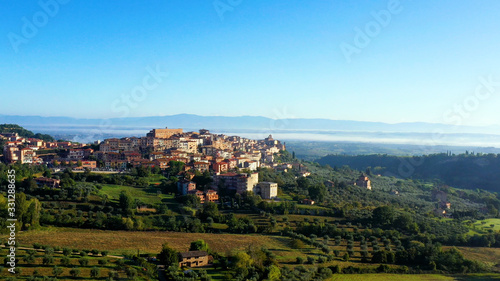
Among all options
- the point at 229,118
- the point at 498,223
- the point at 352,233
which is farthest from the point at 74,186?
the point at 229,118

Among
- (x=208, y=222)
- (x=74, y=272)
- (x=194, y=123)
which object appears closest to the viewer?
(x=74, y=272)

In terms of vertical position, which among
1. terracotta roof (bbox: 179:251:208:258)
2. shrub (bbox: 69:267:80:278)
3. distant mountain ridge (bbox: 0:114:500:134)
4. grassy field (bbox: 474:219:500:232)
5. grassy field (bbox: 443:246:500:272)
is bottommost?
grassy field (bbox: 474:219:500:232)

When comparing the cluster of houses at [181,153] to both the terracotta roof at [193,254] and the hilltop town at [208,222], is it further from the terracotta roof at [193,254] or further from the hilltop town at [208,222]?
the terracotta roof at [193,254]

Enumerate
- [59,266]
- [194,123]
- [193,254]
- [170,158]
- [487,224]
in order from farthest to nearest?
[194,123]
[170,158]
[487,224]
[193,254]
[59,266]

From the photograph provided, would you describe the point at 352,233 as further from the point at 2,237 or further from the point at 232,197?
the point at 2,237

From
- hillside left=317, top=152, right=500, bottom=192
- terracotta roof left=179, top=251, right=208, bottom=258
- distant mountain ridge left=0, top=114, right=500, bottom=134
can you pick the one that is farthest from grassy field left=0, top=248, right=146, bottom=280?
distant mountain ridge left=0, top=114, right=500, bottom=134

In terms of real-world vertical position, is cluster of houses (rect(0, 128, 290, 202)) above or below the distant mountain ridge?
below

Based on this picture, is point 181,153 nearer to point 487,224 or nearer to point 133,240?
point 133,240

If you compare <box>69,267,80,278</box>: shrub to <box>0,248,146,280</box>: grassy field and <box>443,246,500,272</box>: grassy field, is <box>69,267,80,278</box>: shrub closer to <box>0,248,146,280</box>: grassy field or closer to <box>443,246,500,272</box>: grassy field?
<box>0,248,146,280</box>: grassy field

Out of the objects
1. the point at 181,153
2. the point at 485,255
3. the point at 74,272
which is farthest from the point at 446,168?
the point at 74,272

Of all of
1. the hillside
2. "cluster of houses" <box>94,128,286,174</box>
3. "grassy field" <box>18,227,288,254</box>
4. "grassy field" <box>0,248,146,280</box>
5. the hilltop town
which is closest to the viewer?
"grassy field" <box>0,248,146,280</box>
